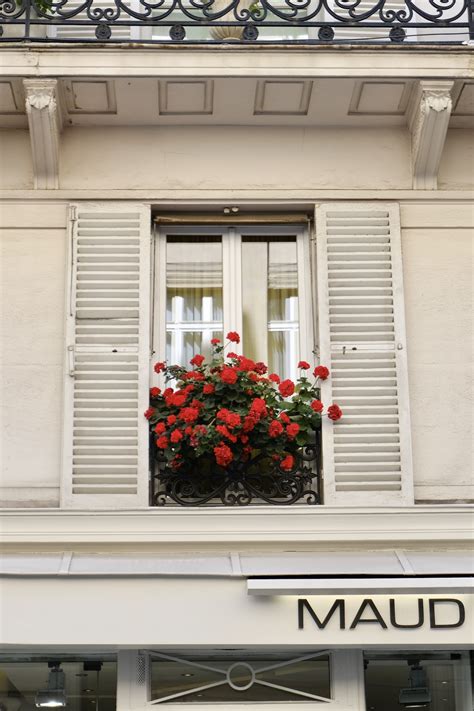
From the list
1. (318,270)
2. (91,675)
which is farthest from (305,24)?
(91,675)

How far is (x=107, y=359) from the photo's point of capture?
801 centimetres

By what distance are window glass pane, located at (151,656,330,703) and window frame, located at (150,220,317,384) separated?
1.79 meters

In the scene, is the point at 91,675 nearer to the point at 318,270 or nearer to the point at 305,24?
the point at 318,270

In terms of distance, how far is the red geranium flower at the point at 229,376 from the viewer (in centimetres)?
774

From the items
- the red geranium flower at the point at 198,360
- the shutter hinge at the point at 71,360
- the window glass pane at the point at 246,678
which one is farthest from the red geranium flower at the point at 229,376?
the window glass pane at the point at 246,678

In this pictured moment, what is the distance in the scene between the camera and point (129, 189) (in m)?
8.34

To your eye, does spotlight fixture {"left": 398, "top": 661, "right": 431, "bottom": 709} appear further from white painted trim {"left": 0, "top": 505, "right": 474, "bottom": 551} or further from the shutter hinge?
the shutter hinge

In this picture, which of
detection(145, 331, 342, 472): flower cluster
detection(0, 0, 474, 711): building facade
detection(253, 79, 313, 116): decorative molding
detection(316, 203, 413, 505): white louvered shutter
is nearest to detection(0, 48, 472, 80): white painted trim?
detection(0, 0, 474, 711): building facade

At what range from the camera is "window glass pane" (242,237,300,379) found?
8328 millimetres

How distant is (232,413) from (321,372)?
0.67 m

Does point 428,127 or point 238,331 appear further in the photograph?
point 238,331

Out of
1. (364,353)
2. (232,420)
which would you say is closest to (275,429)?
(232,420)

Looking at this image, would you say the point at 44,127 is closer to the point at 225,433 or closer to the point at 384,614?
the point at 225,433

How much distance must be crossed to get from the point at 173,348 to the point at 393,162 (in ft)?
6.06
